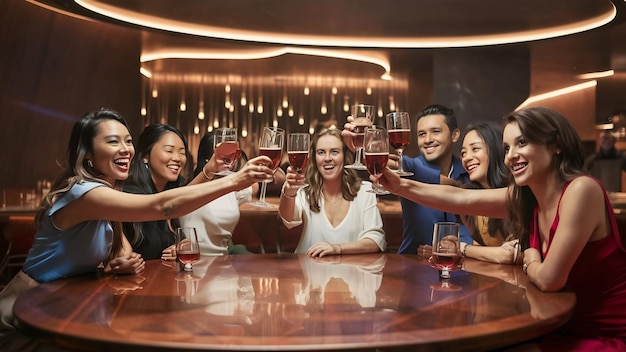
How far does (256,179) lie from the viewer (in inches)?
86.7

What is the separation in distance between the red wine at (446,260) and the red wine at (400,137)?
0.62 meters

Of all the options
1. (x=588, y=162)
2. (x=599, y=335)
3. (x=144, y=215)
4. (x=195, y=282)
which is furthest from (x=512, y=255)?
(x=588, y=162)

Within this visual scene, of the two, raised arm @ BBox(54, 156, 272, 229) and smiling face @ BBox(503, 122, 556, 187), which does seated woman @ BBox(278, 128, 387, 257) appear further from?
smiling face @ BBox(503, 122, 556, 187)

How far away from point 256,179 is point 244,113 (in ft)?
11.5

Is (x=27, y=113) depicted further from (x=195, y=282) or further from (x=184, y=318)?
(x=184, y=318)

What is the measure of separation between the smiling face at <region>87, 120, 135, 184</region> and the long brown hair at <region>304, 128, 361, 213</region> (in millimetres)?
1260

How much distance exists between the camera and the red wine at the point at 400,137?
2.62 meters

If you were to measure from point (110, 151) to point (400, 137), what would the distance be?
1.17 metres

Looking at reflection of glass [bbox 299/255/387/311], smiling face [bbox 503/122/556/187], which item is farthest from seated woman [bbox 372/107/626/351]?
reflection of glass [bbox 299/255/387/311]

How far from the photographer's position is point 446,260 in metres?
2.14

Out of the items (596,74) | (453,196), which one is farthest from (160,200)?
(596,74)

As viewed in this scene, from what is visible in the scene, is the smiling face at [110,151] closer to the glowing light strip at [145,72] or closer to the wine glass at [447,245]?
the wine glass at [447,245]

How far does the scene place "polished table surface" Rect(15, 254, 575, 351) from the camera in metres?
1.44

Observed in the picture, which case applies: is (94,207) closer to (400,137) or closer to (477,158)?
(400,137)
